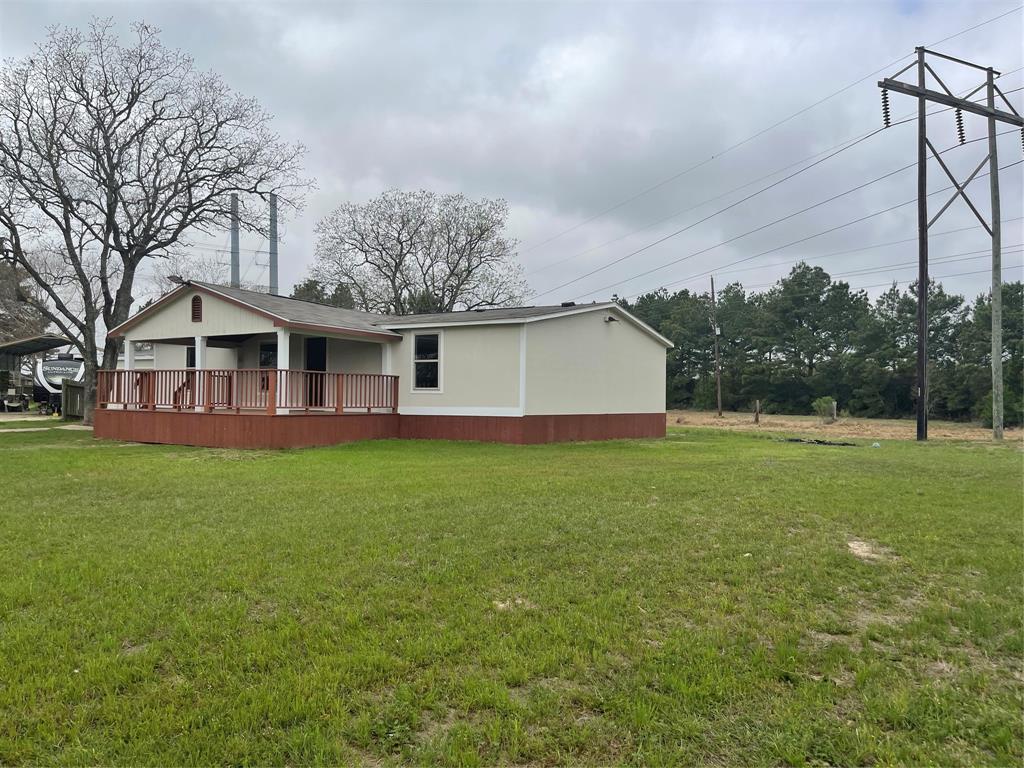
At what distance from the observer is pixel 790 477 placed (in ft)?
27.1

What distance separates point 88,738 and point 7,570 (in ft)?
8.09

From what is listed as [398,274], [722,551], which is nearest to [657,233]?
[398,274]

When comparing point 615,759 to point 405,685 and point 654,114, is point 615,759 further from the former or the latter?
point 654,114

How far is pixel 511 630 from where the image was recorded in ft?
10.4

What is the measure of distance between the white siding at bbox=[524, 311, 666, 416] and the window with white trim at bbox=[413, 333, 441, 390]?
2.56 metres

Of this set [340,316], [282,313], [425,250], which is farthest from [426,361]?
[425,250]

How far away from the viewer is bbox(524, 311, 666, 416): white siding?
14688 millimetres

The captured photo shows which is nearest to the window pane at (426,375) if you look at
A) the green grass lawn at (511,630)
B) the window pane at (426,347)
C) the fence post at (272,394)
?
the window pane at (426,347)

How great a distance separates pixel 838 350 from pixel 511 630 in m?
46.6

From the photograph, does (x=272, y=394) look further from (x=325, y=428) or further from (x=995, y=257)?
(x=995, y=257)

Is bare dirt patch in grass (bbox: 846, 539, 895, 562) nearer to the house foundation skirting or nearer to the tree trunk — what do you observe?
the house foundation skirting

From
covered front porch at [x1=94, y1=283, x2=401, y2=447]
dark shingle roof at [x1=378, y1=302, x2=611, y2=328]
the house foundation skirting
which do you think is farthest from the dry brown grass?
covered front porch at [x1=94, y1=283, x2=401, y2=447]

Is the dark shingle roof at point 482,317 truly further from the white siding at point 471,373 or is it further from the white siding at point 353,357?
the white siding at point 353,357

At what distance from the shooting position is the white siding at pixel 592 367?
48.2 ft
